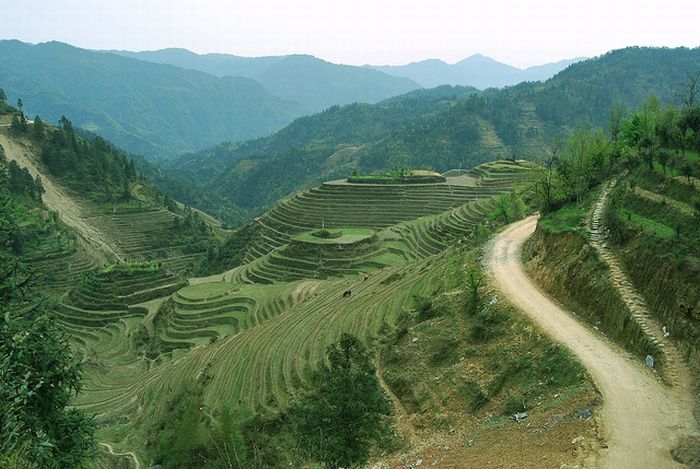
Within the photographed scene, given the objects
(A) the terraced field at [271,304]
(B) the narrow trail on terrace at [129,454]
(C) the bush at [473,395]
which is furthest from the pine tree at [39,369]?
(B) the narrow trail on terrace at [129,454]

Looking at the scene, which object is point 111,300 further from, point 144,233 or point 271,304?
point 144,233

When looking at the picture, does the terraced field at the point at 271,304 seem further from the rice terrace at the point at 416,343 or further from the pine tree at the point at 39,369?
the pine tree at the point at 39,369

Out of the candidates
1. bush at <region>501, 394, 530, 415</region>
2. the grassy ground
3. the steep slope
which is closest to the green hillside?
bush at <region>501, 394, 530, 415</region>

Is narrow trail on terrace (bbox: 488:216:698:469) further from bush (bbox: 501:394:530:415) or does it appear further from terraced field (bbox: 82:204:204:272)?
terraced field (bbox: 82:204:204:272)

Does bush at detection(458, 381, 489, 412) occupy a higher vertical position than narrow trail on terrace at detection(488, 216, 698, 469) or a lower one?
lower

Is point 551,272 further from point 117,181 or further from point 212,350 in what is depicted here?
point 117,181

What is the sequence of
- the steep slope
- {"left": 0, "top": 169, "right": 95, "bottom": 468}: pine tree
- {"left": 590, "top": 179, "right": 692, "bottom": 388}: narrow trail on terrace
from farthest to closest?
the steep slope, {"left": 590, "top": 179, "right": 692, "bottom": 388}: narrow trail on terrace, {"left": 0, "top": 169, "right": 95, "bottom": 468}: pine tree
